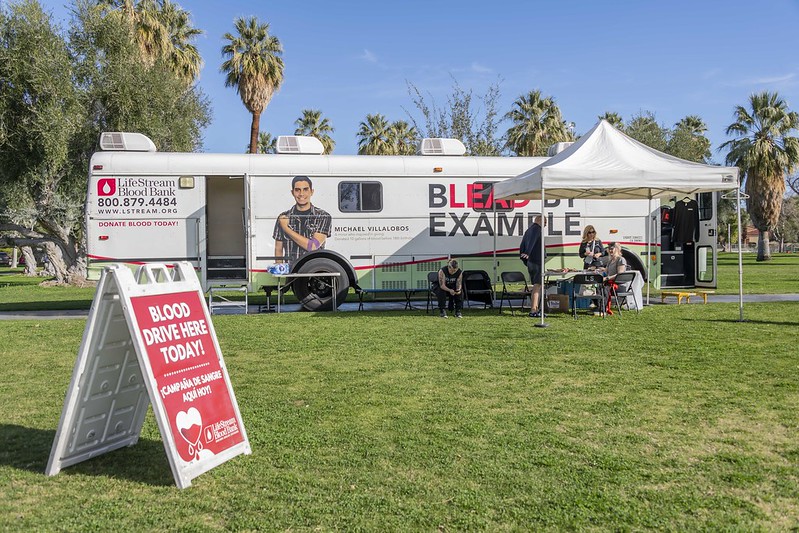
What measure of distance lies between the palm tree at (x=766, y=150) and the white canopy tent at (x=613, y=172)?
92.2ft

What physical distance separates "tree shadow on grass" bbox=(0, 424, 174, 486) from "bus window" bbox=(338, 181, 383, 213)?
798 cm

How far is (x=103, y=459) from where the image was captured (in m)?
4.21

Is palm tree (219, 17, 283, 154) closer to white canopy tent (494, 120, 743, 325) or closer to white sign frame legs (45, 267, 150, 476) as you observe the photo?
white canopy tent (494, 120, 743, 325)

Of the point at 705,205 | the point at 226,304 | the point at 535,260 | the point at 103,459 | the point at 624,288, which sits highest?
the point at 705,205

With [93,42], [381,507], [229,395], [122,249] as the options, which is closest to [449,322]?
[122,249]

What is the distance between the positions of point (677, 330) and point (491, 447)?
5863 mm

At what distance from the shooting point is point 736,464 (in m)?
3.98

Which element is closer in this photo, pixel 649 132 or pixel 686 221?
pixel 686 221

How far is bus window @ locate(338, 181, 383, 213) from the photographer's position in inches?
480

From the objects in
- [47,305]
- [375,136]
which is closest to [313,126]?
[375,136]

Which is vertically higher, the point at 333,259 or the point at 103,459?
the point at 333,259

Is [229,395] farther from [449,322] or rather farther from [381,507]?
[449,322]

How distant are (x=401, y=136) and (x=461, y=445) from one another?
127ft

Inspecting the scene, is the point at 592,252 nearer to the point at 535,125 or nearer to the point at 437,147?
the point at 437,147
